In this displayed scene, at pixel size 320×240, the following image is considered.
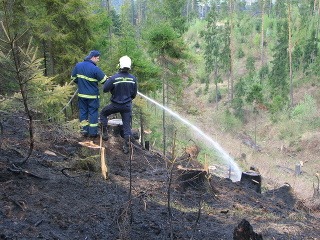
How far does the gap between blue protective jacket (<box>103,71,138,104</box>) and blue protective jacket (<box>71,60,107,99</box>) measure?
0.23m

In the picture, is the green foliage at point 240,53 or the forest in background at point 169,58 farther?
the green foliage at point 240,53

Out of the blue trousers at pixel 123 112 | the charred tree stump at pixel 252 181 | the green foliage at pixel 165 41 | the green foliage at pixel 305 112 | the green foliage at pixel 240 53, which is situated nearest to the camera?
the blue trousers at pixel 123 112

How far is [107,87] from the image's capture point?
28.2ft

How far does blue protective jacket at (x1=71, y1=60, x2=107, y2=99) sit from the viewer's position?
8258mm

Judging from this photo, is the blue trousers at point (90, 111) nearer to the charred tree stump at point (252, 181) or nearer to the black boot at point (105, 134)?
the black boot at point (105, 134)

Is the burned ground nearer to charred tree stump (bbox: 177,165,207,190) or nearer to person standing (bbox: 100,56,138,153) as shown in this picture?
charred tree stump (bbox: 177,165,207,190)

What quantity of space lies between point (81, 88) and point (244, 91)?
1444 inches

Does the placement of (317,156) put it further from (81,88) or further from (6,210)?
(6,210)

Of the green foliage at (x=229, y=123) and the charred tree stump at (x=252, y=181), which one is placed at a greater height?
the charred tree stump at (x=252, y=181)

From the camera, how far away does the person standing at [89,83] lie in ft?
27.1

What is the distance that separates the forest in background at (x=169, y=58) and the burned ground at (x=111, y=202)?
68cm

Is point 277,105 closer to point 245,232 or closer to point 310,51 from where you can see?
point 310,51

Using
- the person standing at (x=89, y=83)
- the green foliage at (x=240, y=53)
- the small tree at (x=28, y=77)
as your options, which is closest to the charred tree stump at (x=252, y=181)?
the person standing at (x=89, y=83)

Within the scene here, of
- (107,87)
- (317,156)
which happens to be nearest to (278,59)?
(317,156)
